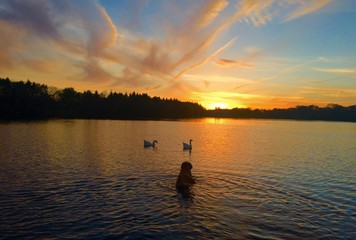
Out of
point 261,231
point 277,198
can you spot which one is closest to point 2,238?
point 261,231

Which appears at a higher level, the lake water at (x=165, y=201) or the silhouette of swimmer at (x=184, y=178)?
the silhouette of swimmer at (x=184, y=178)

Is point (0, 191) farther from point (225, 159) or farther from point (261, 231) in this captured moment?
point (225, 159)

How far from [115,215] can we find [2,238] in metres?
5.48

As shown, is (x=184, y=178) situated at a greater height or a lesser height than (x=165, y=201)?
greater

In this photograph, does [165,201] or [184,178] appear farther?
[184,178]

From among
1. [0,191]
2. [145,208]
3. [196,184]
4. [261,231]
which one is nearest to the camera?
[261,231]

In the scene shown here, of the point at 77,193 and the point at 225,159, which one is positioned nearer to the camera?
the point at 77,193

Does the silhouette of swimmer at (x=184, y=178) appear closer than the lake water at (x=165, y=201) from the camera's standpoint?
No

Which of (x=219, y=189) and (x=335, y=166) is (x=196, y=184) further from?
(x=335, y=166)

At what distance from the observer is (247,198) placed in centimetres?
2077

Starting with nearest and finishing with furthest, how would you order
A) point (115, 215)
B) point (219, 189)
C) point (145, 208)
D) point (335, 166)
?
point (115, 215) → point (145, 208) → point (219, 189) → point (335, 166)

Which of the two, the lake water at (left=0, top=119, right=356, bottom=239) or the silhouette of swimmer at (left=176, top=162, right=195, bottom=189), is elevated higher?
the silhouette of swimmer at (left=176, top=162, right=195, bottom=189)

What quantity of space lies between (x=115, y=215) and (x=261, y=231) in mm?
7955

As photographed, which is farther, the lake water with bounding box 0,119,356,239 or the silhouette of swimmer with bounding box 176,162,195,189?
the silhouette of swimmer with bounding box 176,162,195,189
